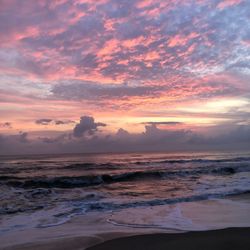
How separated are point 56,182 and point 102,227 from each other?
51.4 feet

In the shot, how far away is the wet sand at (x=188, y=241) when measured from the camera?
629 centimetres

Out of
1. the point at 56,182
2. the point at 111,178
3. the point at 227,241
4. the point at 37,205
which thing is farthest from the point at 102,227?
the point at 111,178

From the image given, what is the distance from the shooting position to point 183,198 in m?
13.4

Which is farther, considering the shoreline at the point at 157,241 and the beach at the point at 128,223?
the beach at the point at 128,223

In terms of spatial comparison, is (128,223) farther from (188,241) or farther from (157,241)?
(188,241)

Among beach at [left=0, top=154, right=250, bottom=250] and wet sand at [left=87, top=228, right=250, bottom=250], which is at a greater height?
wet sand at [left=87, top=228, right=250, bottom=250]

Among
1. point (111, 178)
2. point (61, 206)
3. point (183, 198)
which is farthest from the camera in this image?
point (111, 178)

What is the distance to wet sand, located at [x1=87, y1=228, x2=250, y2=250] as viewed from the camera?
6285 mm

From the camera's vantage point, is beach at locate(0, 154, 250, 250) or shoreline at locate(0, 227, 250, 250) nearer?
shoreline at locate(0, 227, 250, 250)

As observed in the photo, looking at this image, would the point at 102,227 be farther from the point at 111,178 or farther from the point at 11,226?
the point at 111,178

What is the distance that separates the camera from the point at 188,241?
6.68m

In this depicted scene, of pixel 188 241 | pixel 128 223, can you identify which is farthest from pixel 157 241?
pixel 128 223

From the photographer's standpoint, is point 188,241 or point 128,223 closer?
point 188,241

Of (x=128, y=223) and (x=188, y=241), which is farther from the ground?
(x=188, y=241)
